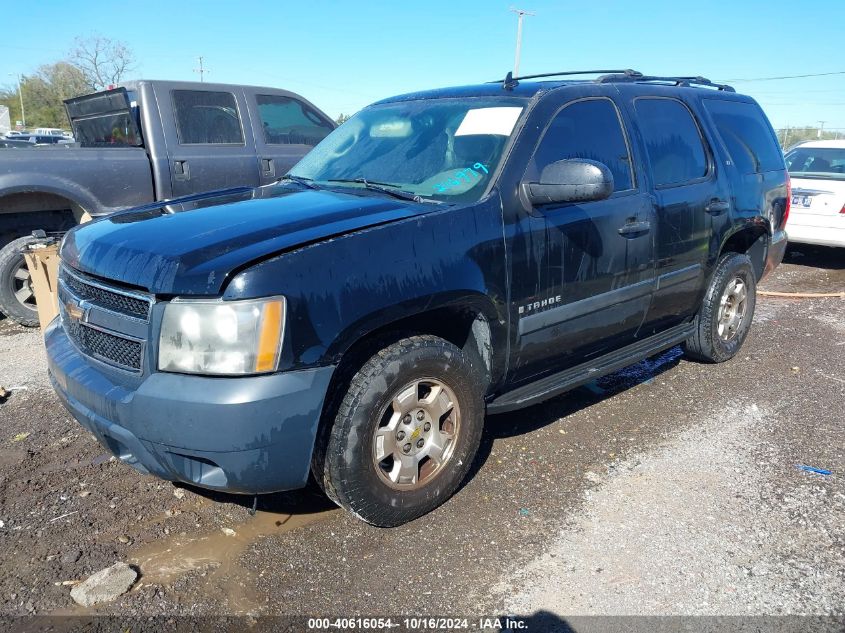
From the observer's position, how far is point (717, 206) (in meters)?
4.36

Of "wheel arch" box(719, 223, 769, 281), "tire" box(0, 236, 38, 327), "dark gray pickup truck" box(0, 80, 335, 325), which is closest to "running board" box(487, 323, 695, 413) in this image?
"wheel arch" box(719, 223, 769, 281)

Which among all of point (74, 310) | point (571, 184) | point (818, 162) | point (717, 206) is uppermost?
point (571, 184)

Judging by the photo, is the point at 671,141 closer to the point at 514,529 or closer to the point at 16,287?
the point at 514,529

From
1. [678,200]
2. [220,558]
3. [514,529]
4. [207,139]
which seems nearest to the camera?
[220,558]

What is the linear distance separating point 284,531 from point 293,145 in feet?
15.5

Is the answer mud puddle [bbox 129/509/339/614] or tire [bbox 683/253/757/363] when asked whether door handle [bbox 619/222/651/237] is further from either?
mud puddle [bbox 129/509/339/614]

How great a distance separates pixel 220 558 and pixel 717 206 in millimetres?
3661

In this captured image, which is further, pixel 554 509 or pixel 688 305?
pixel 688 305

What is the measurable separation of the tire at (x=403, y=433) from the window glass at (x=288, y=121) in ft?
14.7

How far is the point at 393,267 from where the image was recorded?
263cm

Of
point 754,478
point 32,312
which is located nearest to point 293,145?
point 32,312

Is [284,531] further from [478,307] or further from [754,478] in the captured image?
[754,478]

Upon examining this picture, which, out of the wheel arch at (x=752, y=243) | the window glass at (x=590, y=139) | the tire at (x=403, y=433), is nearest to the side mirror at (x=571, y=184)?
the window glass at (x=590, y=139)

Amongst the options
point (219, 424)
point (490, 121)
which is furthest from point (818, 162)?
point (219, 424)
